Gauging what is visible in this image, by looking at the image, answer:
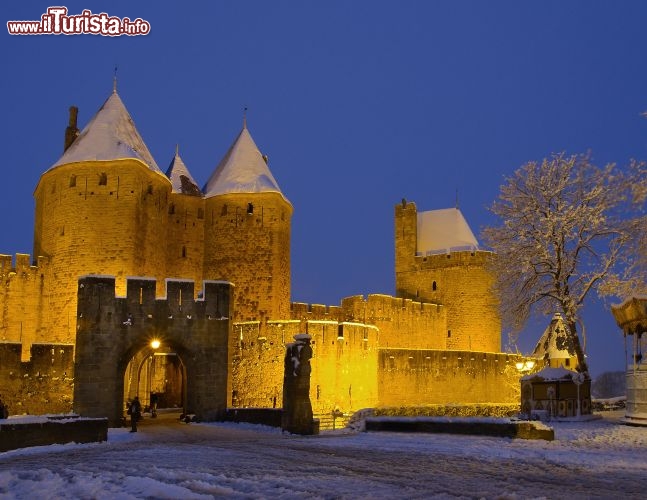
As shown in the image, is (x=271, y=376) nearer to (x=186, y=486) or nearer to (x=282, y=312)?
(x=282, y=312)

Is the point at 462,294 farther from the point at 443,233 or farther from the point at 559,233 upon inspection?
the point at 559,233

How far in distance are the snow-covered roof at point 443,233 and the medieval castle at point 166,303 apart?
8.13 meters

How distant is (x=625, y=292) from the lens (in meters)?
21.7

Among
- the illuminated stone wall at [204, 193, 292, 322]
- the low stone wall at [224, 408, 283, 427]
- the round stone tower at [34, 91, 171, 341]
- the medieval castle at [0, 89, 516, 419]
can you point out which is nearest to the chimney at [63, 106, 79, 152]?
the medieval castle at [0, 89, 516, 419]

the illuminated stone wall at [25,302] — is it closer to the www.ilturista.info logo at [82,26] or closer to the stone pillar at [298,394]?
the www.ilturista.info logo at [82,26]

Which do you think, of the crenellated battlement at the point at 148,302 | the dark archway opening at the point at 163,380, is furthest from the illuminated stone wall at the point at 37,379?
the crenellated battlement at the point at 148,302

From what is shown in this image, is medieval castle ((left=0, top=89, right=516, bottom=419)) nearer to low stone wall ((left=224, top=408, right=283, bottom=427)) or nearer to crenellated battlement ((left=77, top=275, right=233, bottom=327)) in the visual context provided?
crenellated battlement ((left=77, top=275, right=233, bottom=327))

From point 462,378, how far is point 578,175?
14.1m

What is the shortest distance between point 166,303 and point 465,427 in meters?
7.70

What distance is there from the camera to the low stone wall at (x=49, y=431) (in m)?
11.7

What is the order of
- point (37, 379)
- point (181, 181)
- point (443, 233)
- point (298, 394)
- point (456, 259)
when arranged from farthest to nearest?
point (443, 233) → point (456, 259) → point (181, 181) → point (37, 379) → point (298, 394)

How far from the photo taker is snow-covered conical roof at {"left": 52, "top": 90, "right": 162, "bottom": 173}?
26094 mm

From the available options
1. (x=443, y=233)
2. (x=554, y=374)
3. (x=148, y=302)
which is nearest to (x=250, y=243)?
(x=148, y=302)

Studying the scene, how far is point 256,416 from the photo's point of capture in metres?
17.0
